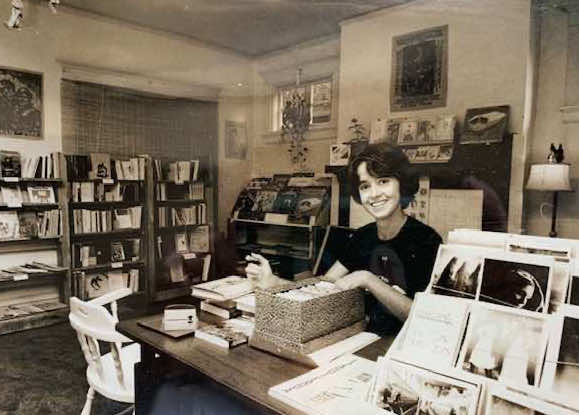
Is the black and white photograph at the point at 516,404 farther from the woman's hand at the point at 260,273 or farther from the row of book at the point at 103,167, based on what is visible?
the row of book at the point at 103,167

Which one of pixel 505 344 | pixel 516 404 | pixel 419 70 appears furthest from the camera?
pixel 419 70

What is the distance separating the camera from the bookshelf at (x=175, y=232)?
6.70 ft

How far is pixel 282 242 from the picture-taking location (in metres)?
1.67

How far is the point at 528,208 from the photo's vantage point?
0.96 metres

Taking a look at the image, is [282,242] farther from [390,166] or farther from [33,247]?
[33,247]

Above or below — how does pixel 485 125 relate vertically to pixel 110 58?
below

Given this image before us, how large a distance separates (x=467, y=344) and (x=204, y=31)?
Answer: 1628mm

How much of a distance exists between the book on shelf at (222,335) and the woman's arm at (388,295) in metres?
0.36

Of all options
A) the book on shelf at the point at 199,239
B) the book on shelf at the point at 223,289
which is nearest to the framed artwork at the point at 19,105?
the book on shelf at the point at 199,239

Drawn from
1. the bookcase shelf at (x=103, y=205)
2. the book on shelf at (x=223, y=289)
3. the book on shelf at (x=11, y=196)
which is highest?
the book on shelf at (x=11, y=196)

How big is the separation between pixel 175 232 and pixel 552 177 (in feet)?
5.85

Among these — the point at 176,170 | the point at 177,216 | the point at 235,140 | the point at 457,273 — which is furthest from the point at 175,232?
the point at 457,273

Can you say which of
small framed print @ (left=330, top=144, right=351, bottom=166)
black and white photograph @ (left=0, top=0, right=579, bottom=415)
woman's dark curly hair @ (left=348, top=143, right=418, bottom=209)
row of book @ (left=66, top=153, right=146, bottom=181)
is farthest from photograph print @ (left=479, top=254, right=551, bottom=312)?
row of book @ (left=66, top=153, right=146, bottom=181)

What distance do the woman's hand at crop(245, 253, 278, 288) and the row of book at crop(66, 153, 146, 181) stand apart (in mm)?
866
